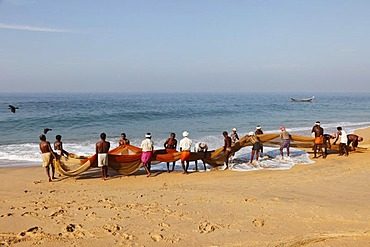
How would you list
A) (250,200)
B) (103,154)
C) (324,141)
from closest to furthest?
(250,200) → (103,154) → (324,141)

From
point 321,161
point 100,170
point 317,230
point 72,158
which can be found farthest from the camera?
point 321,161

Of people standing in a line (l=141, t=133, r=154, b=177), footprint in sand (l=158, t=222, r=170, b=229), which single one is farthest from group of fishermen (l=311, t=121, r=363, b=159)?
footprint in sand (l=158, t=222, r=170, b=229)

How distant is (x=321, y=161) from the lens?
1203 centimetres

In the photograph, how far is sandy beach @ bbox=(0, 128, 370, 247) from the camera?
218 inches

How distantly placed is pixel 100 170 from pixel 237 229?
6.02 m

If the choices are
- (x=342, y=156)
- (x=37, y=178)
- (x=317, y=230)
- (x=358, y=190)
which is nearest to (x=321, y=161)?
(x=342, y=156)

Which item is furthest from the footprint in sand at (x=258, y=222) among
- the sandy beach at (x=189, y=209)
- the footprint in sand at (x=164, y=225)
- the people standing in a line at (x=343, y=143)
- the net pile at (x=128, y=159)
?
the people standing in a line at (x=343, y=143)

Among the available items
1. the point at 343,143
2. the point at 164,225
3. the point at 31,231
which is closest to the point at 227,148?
the point at 343,143

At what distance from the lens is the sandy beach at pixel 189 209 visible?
554 cm

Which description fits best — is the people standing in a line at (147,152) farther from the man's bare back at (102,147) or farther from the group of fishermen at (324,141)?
the group of fishermen at (324,141)

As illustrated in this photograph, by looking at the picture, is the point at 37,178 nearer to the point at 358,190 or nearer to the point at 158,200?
the point at 158,200

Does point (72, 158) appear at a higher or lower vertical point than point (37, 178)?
higher

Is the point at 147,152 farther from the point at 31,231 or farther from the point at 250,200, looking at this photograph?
the point at 31,231

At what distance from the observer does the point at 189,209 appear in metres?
6.93
